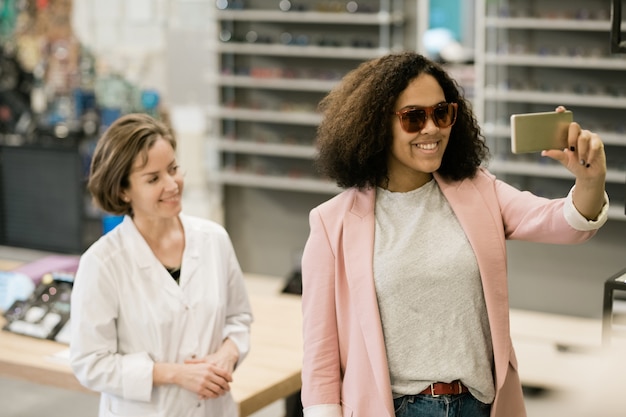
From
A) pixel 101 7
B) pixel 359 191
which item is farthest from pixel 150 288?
pixel 101 7

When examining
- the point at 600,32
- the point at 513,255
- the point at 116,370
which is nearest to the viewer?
the point at 116,370

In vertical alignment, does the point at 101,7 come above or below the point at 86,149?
above

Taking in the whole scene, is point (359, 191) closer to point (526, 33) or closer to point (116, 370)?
point (116, 370)

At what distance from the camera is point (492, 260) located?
6.72 ft

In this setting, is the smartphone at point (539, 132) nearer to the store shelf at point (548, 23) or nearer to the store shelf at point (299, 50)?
the store shelf at point (548, 23)

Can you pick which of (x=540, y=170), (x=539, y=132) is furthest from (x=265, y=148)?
(x=539, y=132)

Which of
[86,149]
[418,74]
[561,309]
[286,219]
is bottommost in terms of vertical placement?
[561,309]

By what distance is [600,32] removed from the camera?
614 centimetres

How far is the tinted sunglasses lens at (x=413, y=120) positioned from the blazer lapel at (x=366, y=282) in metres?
0.20

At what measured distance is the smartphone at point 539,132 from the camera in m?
1.84

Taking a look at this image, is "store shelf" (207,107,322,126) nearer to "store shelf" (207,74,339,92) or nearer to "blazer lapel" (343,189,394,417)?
"store shelf" (207,74,339,92)

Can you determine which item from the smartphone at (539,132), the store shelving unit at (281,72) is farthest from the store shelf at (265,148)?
the smartphone at (539,132)

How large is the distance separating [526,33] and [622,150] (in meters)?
1.02

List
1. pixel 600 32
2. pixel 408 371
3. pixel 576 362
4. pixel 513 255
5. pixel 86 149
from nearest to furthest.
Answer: pixel 576 362 < pixel 408 371 < pixel 600 32 < pixel 513 255 < pixel 86 149
